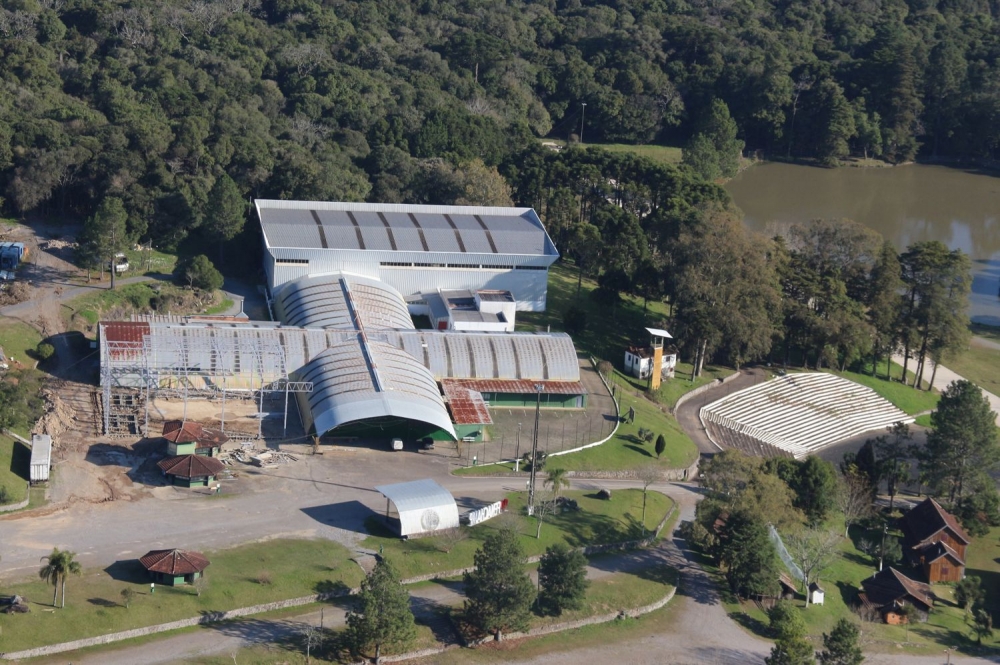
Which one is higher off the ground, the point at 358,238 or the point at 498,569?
the point at 358,238

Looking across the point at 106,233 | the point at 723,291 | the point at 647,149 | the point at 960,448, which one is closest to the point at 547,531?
the point at 960,448

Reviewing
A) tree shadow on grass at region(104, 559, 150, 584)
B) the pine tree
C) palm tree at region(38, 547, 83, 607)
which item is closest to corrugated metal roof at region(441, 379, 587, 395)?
tree shadow on grass at region(104, 559, 150, 584)

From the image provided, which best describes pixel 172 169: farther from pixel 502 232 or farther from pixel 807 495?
pixel 807 495

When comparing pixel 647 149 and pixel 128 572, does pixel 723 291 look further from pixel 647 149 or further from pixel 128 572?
pixel 647 149

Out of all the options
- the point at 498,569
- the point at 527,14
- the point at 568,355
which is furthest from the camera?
the point at 527,14

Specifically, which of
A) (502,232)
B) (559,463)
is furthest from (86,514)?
(502,232)

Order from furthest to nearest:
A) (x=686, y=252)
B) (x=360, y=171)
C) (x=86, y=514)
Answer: (x=360, y=171), (x=686, y=252), (x=86, y=514)
